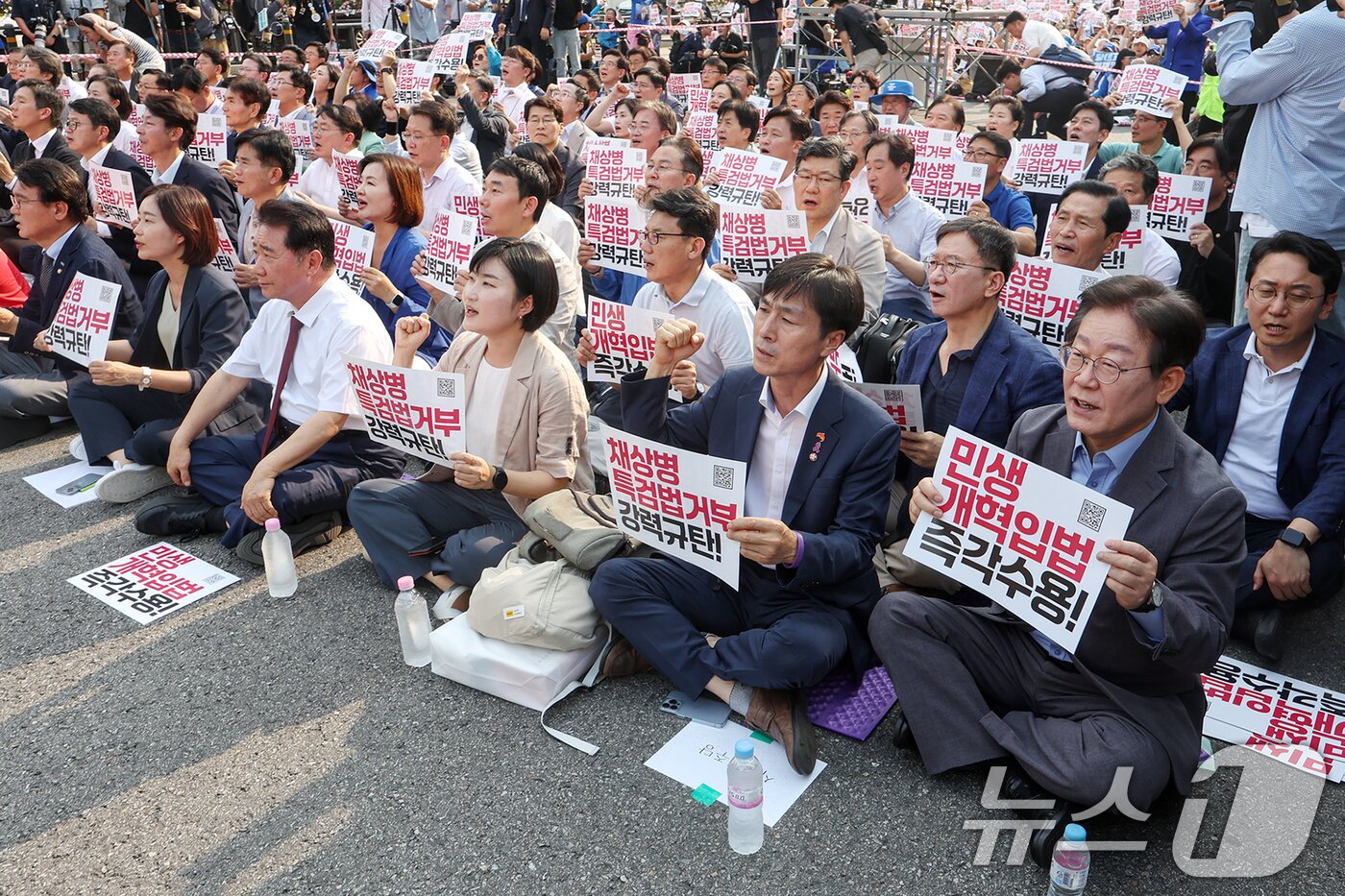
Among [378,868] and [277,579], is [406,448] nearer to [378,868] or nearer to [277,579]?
[277,579]

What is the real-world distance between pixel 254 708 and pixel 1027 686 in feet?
8.86

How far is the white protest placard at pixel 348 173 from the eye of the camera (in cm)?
779

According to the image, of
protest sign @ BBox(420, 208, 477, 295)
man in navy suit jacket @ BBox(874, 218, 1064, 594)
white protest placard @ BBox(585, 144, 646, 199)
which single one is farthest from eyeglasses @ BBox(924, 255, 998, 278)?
white protest placard @ BBox(585, 144, 646, 199)

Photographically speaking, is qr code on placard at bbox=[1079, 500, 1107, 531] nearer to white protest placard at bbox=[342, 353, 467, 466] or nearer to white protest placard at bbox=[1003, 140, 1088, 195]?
white protest placard at bbox=[342, 353, 467, 466]

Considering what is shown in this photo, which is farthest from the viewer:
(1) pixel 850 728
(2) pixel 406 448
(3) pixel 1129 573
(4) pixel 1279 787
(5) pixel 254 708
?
(2) pixel 406 448

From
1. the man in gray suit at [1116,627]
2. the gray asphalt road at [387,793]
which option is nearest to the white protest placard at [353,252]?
the gray asphalt road at [387,793]

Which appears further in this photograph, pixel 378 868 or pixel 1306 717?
pixel 1306 717

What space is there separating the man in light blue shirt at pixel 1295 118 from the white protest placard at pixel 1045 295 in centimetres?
115

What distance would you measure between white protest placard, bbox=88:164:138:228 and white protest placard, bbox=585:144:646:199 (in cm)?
321

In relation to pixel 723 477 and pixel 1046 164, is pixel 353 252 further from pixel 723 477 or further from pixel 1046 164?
pixel 1046 164

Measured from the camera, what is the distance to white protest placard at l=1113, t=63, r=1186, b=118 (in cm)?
810

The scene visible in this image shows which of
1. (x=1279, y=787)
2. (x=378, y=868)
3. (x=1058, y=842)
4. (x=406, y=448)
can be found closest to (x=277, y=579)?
(x=406, y=448)

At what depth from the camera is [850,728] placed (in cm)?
346

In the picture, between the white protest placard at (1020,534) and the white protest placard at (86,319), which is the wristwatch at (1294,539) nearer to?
the white protest placard at (1020,534)
